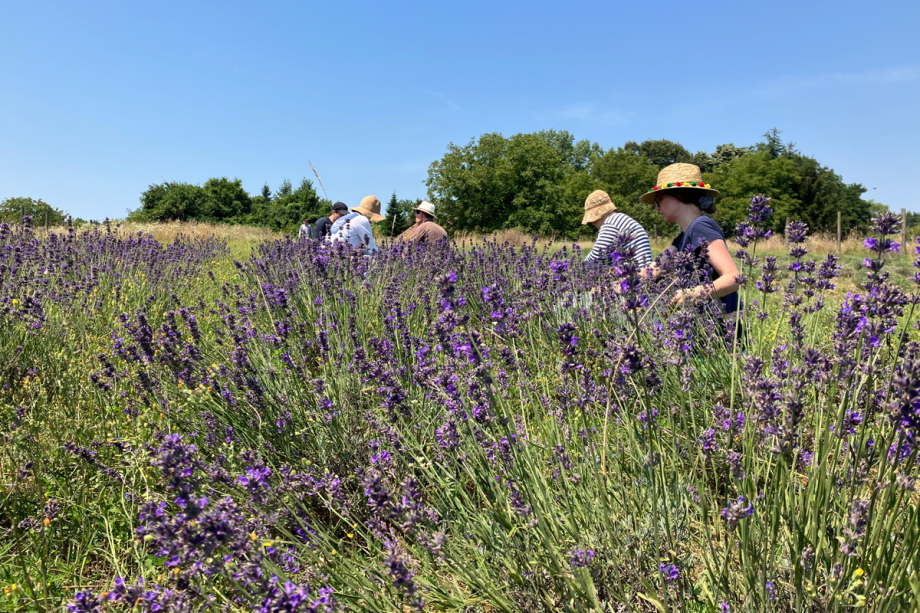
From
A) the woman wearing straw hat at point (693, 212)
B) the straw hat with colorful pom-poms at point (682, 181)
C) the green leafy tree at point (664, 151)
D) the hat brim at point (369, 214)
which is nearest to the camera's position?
Answer: the woman wearing straw hat at point (693, 212)

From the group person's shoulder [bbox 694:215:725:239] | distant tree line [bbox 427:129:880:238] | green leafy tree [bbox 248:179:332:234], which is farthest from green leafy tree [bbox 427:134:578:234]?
person's shoulder [bbox 694:215:725:239]

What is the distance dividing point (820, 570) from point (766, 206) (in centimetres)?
117

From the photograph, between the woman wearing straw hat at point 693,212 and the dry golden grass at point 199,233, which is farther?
the dry golden grass at point 199,233

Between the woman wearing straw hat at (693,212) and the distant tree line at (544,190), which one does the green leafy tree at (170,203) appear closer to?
the distant tree line at (544,190)

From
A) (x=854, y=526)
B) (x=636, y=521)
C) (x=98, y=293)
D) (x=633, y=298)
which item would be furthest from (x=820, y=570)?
(x=98, y=293)

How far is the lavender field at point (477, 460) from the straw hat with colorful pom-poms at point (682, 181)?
734mm

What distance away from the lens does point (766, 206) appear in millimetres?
1839

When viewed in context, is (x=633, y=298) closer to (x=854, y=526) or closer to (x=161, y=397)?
(x=854, y=526)

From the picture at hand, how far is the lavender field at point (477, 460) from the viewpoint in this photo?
3.61 ft

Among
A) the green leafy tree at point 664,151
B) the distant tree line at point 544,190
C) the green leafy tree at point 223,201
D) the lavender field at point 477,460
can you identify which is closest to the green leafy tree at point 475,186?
the distant tree line at point 544,190

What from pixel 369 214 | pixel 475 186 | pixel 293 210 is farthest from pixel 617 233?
pixel 293 210

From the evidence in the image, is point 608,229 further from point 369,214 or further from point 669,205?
point 369,214

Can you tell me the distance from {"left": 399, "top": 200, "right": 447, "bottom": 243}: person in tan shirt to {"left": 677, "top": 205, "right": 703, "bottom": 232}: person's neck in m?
3.47

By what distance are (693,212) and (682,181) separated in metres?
0.21
